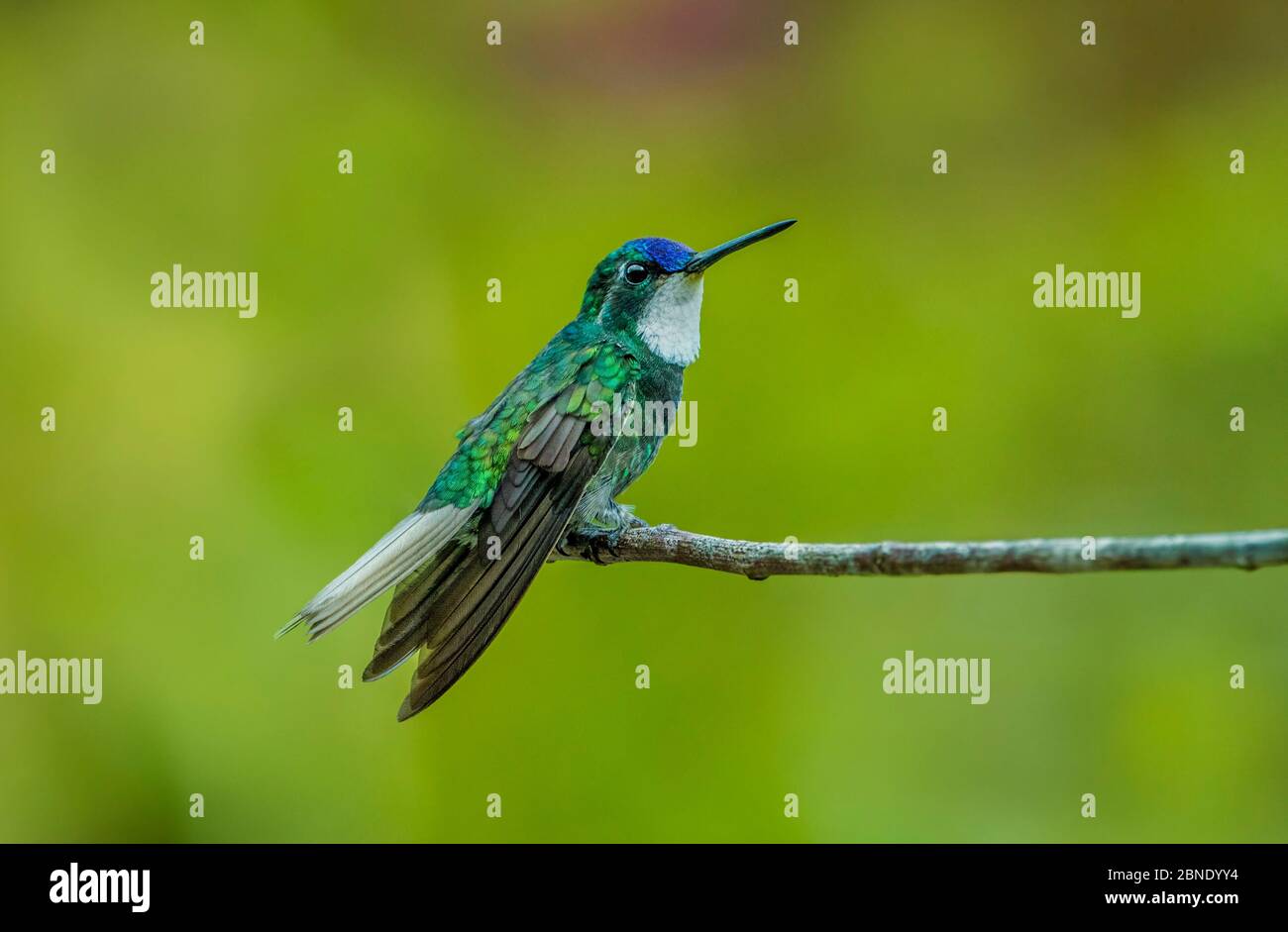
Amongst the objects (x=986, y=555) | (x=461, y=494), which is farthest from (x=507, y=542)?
(x=986, y=555)

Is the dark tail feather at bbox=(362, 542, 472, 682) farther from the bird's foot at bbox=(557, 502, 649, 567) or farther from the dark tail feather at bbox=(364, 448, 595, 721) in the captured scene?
the bird's foot at bbox=(557, 502, 649, 567)

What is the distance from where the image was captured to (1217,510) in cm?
484

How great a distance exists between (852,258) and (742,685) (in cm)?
212

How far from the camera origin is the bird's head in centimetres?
342

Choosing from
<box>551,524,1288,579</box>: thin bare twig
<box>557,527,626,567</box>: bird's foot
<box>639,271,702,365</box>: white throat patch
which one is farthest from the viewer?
<box>639,271,702,365</box>: white throat patch

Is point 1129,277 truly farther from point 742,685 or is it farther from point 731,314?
point 742,685

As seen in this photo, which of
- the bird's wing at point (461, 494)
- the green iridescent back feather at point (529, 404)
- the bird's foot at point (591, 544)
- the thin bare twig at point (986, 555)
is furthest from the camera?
the green iridescent back feather at point (529, 404)

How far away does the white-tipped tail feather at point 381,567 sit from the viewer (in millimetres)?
2506

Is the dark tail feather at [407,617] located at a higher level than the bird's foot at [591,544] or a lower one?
lower

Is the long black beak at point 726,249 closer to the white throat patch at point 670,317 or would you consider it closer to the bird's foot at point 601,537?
the white throat patch at point 670,317

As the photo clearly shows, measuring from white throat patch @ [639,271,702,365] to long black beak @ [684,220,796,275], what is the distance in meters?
0.04

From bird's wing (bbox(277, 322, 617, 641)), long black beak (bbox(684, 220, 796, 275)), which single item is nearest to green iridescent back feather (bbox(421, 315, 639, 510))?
bird's wing (bbox(277, 322, 617, 641))

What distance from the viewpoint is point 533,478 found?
3.10m

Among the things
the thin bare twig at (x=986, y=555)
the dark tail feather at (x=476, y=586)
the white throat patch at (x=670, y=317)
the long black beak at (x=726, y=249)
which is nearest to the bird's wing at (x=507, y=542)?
the dark tail feather at (x=476, y=586)
